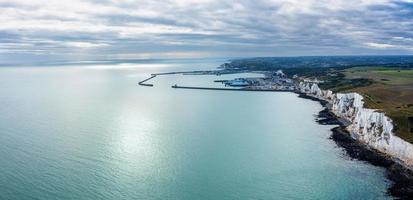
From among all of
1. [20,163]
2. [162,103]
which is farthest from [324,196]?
[162,103]

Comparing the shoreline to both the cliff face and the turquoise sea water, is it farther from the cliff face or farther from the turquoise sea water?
the turquoise sea water

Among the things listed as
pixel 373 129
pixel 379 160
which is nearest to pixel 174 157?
pixel 379 160

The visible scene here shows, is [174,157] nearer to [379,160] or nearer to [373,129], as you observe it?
[379,160]

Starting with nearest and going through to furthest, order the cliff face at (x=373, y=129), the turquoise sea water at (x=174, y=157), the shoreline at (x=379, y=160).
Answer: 1. the turquoise sea water at (x=174, y=157)
2. the shoreline at (x=379, y=160)
3. the cliff face at (x=373, y=129)

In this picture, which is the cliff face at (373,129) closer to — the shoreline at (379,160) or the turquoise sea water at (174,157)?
the shoreline at (379,160)

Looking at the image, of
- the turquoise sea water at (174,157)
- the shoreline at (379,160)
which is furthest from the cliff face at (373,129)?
the turquoise sea water at (174,157)

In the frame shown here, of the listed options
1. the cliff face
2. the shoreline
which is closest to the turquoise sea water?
the shoreline
